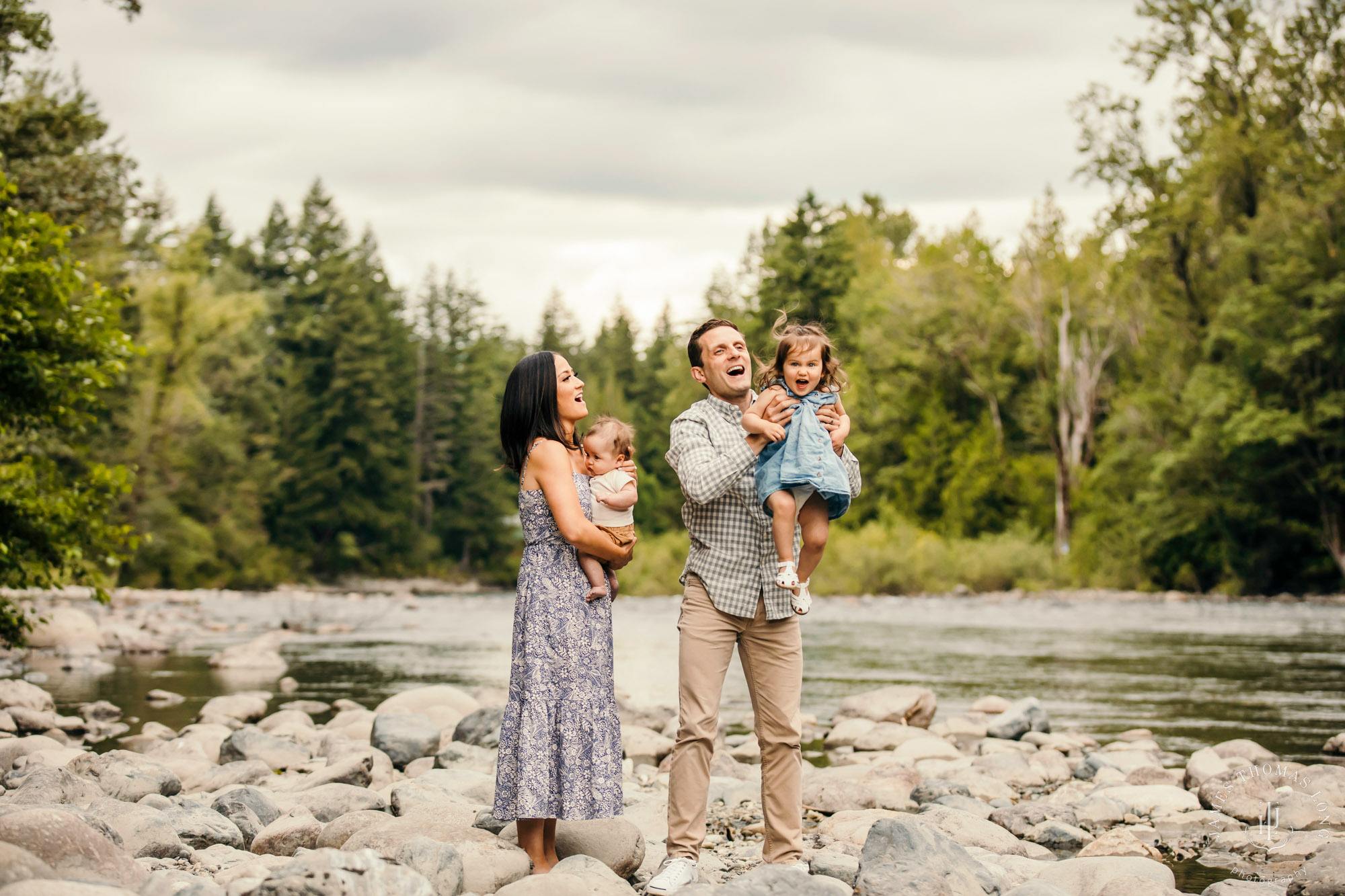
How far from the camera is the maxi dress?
168 inches

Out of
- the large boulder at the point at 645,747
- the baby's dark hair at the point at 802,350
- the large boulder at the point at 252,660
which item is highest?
the baby's dark hair at the point at 802,350

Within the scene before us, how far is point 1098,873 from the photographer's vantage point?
15.4 ft

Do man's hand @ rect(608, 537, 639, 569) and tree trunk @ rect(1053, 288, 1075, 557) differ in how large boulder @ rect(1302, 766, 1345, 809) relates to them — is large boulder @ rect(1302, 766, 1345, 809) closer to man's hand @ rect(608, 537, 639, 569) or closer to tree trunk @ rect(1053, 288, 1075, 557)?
man's hand @ rect(608, 537, 639, 569)

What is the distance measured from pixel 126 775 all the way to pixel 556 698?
125 inches

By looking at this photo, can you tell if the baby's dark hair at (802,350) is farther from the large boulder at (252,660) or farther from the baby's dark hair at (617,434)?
the large boulder at (252,660)

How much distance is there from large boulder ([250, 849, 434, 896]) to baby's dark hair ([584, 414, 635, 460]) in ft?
5.59

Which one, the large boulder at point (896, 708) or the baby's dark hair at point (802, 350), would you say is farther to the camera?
the large boulder at point (896, 708)

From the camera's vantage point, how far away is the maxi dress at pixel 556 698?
4.26 metres

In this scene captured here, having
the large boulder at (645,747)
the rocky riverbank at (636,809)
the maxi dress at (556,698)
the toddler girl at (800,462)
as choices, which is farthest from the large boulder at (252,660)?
the toddler girl at (800,462)

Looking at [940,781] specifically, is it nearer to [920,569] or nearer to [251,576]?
[920,569]

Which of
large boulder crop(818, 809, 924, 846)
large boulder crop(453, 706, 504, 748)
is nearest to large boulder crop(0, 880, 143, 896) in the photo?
large boulder crop(818, 809, 924, 846)

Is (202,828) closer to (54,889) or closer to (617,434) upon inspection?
(54,889)

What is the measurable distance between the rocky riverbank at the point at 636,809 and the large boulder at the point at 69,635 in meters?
6.23

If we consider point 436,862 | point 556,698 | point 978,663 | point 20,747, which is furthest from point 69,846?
point 978,663
